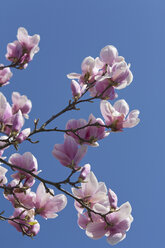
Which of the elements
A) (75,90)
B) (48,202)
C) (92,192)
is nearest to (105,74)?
(75,90)

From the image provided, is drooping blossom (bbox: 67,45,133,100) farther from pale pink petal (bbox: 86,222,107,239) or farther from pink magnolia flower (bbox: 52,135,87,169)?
pale pink petal (bbox: 86,222,107,239)

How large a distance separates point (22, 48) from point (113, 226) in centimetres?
118

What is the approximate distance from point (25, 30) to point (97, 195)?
41.9 inches

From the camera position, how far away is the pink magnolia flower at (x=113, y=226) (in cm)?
152

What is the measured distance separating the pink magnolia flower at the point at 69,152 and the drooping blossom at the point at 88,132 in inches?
1.7

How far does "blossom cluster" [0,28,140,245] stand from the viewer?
150 cm

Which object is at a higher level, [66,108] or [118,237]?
[66,108]

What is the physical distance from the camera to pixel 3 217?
5.69ft

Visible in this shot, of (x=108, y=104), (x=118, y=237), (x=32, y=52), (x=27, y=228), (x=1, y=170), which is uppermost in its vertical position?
(x=32, y=52)

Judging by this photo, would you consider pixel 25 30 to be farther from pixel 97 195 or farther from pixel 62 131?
pixel 97 195

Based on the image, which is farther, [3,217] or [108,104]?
[3,217]

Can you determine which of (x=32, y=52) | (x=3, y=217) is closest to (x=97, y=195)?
(x=3, y=217)

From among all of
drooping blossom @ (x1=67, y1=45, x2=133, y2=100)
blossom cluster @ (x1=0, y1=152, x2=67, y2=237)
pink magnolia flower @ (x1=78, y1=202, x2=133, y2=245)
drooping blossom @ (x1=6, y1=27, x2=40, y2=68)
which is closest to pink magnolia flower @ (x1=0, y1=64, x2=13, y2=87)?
drooping blossom @ (x1=6, y1=27, x2=40, y2=68)

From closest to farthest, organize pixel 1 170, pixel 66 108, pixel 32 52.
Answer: pixel 66 108, pixel 1 170, pixel 32 52
